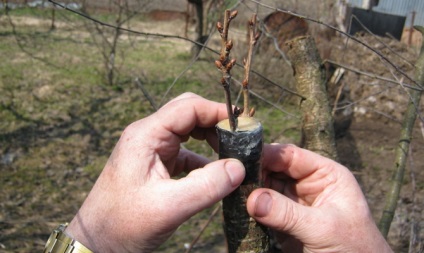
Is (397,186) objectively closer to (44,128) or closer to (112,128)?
(112,128)

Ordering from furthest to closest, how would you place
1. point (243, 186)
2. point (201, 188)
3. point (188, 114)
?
point (188, 114), point (243, 186), point (201, 188)

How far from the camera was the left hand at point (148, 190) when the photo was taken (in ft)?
4.04

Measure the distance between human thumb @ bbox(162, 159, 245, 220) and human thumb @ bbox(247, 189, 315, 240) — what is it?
0.34ft

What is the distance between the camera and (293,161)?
63.2 inches

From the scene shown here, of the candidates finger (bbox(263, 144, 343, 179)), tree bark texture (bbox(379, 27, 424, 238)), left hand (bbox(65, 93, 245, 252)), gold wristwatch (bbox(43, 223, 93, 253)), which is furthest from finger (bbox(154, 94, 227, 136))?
tree bark texture (bbox(379, 27, 424, 238))

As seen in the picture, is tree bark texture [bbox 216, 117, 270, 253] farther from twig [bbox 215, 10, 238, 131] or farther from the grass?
the grass

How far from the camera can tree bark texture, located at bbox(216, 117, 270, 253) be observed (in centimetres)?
125

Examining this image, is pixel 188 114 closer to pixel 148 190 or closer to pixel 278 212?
pixel 148 190

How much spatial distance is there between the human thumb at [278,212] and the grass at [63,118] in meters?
2.31

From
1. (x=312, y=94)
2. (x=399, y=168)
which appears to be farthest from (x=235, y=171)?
(x=399, y=168)

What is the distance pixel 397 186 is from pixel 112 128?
4272mm

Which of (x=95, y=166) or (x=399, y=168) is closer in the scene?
(x=399, y=168)

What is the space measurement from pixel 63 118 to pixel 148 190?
4946mm

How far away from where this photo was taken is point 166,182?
50.0 inches
